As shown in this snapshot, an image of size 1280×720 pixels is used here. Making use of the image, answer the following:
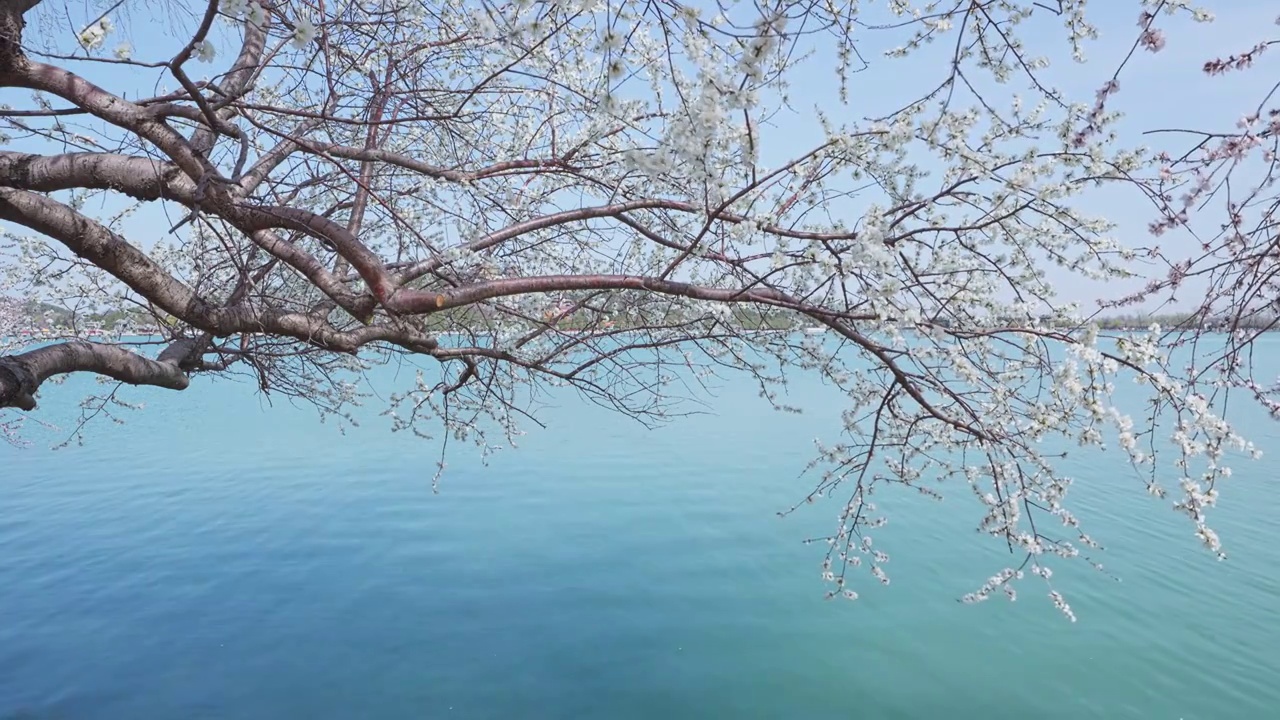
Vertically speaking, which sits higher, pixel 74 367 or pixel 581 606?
pixel 74 367

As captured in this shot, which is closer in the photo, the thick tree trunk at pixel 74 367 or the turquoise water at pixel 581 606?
the thick tree trunk at pixel 74 367

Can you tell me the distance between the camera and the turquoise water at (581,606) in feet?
18.7

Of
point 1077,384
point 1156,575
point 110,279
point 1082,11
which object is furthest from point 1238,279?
point 110,279

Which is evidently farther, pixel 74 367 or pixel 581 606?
pixel 581 606

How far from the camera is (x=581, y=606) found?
7270mm

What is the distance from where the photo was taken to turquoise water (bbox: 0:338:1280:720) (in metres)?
5.71

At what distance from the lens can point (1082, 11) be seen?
3.13 metres

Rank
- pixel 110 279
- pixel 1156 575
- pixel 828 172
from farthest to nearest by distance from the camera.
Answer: pixel 1156 575 → pixel 110 279 → pixel 828 172

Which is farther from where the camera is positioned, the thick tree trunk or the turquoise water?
the turquoise water

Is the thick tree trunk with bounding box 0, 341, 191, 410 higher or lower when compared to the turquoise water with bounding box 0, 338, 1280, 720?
higher

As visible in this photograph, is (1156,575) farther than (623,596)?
Yes

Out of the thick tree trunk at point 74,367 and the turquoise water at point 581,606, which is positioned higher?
the thick tree trunk at point 74,367

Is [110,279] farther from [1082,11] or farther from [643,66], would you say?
[1082,11]

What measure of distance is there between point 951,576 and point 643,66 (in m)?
6.77
